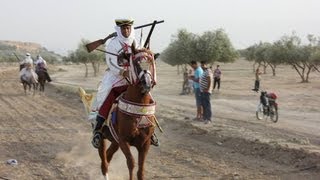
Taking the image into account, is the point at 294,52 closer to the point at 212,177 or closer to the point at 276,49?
the point at 276,49

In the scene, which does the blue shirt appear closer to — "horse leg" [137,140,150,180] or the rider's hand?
"horse leg" [137,140,150,180]

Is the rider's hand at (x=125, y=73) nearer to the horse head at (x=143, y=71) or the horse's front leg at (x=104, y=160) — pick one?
the horse head at (x=143, y=71)

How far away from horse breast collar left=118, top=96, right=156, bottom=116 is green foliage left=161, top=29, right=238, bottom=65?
33679 mm

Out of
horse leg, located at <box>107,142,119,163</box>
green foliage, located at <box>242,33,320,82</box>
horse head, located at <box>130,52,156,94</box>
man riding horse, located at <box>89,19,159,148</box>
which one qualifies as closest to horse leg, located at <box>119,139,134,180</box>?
man riding horse, located at <box>89,19,159,148</box>

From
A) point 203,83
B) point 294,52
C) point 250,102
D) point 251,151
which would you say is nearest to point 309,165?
point 251,151

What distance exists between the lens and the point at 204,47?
42.8m

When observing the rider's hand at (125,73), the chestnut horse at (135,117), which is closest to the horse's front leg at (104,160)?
the chestnut horse at (135,117)

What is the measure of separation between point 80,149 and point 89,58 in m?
61.2

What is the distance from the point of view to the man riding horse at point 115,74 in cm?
842

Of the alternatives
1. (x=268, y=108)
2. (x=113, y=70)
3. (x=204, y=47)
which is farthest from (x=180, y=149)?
(x=204, y=47)

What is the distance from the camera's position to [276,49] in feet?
198

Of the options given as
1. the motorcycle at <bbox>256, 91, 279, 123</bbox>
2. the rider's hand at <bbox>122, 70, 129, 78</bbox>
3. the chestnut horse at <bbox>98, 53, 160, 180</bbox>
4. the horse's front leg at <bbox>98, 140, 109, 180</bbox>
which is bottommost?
the motorcycle at <bbox>256, 91, 279, 123</bbox>

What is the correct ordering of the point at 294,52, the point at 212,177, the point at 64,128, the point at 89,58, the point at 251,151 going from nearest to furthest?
1. the point at 212,177
2. the point at 251,151
3. the point at 64,128
4. the point at 294,52
5. the point at 89,58

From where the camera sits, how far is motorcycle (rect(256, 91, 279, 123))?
20422 millimetres
